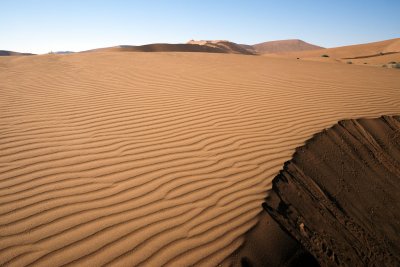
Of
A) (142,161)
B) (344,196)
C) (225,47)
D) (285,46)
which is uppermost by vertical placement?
(285,46)

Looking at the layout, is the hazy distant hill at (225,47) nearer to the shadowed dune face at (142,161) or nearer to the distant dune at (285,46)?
the shadowed dune face at (142,161)

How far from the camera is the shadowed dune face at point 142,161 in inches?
95.2

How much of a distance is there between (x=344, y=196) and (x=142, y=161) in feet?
8.58

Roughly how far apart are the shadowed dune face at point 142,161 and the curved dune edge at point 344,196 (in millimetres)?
272

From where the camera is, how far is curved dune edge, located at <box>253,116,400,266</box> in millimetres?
2912

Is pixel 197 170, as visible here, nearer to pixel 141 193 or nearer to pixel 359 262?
pixel 141 193

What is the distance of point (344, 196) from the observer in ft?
12.3

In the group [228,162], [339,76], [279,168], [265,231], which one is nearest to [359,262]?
[265,231]

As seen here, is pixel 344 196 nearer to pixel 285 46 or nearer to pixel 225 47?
pixel 225 47

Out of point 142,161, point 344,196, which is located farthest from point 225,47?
point 142,161

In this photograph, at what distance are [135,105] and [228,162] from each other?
100.0 inches

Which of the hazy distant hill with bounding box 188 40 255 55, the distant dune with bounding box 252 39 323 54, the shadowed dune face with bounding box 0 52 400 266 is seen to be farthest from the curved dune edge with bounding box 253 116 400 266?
the distant dune with bounding box 252 39 323 54

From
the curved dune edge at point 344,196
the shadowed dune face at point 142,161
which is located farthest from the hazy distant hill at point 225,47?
the curved dune edge at point 344,196

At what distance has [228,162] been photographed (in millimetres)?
3736
